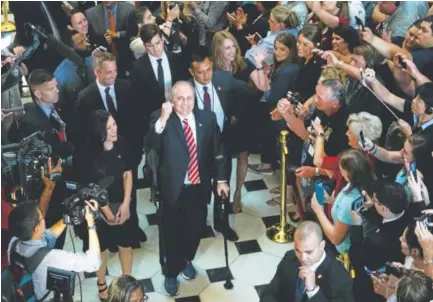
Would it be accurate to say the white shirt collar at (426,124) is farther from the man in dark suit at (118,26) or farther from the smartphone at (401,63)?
→ the man in dark suit at (118,26)

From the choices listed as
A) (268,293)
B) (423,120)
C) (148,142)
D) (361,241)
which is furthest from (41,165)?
(423,120)

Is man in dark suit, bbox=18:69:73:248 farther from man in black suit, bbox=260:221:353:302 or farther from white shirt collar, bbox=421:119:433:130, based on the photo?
white shirt collar, bbox=421:119:433:130

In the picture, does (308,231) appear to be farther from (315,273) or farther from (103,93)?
(103,93)

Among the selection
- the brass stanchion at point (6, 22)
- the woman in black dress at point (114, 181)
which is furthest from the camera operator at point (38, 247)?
the brass stanchion at point (6, 22)

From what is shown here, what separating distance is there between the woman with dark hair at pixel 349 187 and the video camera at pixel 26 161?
6.77 ft

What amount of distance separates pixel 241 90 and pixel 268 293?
93.3 inches

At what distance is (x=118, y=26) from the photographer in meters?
7.83

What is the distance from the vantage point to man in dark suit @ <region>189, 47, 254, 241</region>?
593 centimetres

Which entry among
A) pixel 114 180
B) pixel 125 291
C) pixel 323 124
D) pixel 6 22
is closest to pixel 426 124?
pixel 323 124

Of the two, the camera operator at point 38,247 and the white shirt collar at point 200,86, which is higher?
the white shirt collar at point 200,86

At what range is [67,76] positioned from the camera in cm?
685

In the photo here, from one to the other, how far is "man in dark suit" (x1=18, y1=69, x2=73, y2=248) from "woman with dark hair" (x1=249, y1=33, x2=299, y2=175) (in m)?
1.79

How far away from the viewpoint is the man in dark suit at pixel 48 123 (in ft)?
18.0

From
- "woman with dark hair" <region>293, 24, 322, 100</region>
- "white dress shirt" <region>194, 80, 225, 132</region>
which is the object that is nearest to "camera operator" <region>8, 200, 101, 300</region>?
"white dress shirt" <region>194, 80, 225, 132</region>
